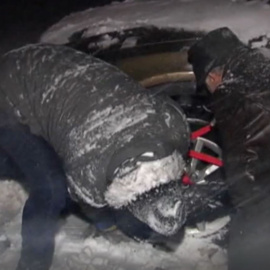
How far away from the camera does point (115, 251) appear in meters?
2.87

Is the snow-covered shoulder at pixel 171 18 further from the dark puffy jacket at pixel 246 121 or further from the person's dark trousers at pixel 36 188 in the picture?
the person's dark trousers at pixel 36 188

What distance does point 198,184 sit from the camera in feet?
8.78

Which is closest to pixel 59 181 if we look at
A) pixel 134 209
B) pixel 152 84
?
pixel 134 209

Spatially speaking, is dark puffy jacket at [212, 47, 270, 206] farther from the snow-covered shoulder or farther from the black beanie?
the snow-covered shoulder

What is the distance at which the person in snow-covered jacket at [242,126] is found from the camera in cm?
216

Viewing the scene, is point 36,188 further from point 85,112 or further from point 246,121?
point 246,121

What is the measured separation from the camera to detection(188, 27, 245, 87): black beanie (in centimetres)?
239

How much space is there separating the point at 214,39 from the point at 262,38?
0.88ft

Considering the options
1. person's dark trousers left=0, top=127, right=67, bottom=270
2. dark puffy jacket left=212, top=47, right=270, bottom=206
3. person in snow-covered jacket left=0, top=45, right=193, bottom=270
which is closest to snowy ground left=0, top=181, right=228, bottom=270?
person's dark trousers left=0, top=127, right=67, bottom=270

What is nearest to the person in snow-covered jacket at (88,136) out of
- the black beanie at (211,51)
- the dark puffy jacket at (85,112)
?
the dark puffy jacket at (85,112)

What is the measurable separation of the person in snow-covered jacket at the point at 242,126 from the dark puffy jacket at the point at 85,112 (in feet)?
0.63

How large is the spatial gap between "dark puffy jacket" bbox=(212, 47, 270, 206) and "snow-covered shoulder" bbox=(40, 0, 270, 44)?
319mm

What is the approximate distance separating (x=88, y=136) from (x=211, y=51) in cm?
63

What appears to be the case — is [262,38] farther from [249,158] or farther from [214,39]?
[249,158]
